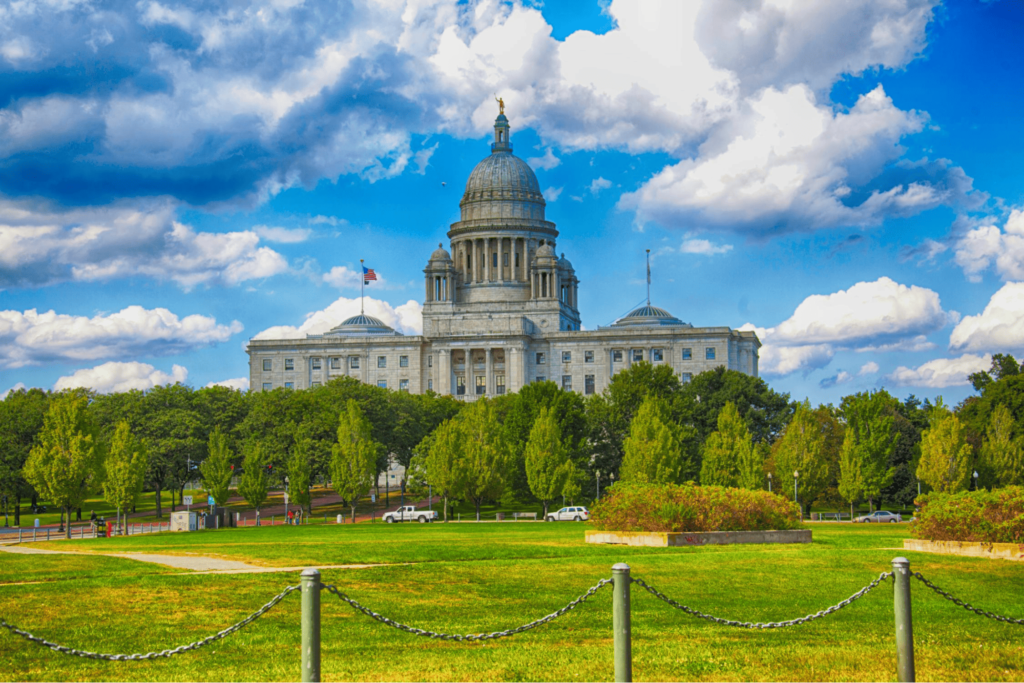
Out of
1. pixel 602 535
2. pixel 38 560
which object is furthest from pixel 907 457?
pixel 38 560

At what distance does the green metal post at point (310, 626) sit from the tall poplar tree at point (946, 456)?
65542 millimetres

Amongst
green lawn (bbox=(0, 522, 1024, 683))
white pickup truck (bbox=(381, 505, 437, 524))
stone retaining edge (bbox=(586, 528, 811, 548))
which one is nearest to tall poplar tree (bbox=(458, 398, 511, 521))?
white pickup truck (bbox=(381, 505, 437, 524))

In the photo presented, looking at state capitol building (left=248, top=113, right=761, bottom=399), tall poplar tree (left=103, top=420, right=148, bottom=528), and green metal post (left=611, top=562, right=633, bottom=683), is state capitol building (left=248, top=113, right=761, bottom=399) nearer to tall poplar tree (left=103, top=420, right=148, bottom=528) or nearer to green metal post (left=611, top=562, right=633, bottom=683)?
tall poplar tree (left=103, top=420, right=148, bottom=528)

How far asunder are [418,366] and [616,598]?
456 feet

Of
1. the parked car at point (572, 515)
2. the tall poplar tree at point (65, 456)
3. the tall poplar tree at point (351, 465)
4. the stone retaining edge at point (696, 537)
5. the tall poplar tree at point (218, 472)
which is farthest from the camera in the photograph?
the tall poplar tree at point (218, 472)

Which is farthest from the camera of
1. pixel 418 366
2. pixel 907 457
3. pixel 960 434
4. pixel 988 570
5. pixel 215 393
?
pixel 418 366

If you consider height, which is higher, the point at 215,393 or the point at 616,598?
the point at 215,393

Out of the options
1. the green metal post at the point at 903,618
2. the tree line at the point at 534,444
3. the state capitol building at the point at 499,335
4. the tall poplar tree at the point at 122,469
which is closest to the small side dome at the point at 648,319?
the state capitol building at the point at 499,335

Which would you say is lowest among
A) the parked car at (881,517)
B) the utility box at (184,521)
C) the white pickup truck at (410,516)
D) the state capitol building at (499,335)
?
the parked car at (881,517)

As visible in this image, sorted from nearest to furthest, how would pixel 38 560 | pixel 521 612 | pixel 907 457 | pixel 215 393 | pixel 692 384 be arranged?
pixel 521 612 < pixel 38 560 < pixel 907 457 < pixel 692 384 < pixel 215 393

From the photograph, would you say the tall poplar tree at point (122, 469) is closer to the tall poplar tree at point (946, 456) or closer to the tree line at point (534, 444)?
the tree line at point (534, 444)

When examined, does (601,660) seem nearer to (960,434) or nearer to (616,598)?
(616,598)

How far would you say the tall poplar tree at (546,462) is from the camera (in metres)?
73.9

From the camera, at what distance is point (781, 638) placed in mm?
17219
